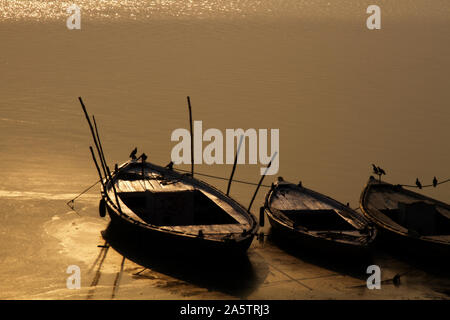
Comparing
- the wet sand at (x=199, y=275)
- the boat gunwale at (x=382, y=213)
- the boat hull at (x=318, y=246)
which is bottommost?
the wet sand at (x=199, y=275)

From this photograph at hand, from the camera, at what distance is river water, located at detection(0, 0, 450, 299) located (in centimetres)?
1764

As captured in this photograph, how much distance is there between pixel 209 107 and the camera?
32.7 metres

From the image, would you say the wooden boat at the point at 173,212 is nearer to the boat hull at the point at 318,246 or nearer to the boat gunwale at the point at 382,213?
the boat hull at the point at 318,246

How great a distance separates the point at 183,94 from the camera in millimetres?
34938

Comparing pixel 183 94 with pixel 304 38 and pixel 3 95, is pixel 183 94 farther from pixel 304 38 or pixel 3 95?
pixel 304 38

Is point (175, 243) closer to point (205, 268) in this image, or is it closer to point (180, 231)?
point (180, 231)

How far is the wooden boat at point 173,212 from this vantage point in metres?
17.4

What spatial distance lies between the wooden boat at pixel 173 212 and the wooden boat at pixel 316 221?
1.00 meters

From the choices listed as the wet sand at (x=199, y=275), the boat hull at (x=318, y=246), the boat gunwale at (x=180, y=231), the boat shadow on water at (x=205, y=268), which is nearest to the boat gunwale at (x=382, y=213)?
the wet sand at (x=199, y=275)

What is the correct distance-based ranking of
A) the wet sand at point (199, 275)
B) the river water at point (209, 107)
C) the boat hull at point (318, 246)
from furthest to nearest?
the river water at point (209, 107) < the boat hull at point (318, 246) < the wet sand at point (199, 275)

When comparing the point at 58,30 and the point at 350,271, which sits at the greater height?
the point at 58,30

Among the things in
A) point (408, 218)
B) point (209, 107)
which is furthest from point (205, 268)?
point (209, 107)

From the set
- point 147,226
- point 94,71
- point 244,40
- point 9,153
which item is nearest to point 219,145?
point 9,153

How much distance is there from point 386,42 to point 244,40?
888 centimetres
